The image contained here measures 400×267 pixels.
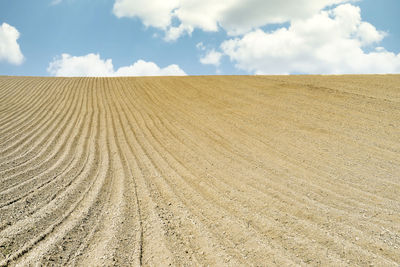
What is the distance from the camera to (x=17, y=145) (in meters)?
7.41

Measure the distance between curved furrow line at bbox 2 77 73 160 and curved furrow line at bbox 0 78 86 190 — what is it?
1.36 ft

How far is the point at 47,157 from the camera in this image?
21.5ft

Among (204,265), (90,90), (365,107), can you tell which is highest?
(90,90)

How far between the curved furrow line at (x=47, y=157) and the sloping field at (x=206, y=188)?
4 cm

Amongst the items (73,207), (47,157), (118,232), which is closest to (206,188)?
(118,232)

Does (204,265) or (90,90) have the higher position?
(90,90)

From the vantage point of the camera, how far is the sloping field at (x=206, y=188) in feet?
10.2

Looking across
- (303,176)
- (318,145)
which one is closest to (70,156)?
(303,176)

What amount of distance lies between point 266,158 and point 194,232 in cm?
362

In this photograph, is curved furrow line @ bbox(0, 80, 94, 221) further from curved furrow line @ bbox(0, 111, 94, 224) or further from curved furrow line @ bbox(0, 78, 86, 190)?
curved furrow line @ bbox(0, 78, 86, 190)

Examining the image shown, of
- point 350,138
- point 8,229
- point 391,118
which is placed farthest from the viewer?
point 391,118

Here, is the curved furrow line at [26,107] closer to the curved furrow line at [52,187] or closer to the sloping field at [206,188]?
the sloping field at [206,188]

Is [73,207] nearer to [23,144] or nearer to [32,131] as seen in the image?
[23,144]

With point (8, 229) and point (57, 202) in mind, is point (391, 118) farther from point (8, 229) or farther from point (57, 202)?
point (8, 229)
